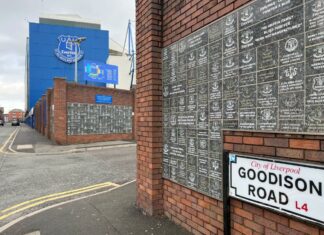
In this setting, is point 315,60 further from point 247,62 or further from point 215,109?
point 215,109

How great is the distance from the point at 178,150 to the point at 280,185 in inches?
65.4

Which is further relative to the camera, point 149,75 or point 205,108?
point 149,75

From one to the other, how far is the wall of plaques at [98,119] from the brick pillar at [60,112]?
14.6 inches

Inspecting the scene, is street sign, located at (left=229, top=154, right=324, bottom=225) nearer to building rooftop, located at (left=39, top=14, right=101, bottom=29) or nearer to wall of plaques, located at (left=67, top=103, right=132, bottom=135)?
wall of plaques, located at (left=67, top=103, right=132, bottom=135)

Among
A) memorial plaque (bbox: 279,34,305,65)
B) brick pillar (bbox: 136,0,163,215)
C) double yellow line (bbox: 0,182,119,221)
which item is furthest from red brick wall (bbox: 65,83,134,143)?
memorial plaque (bbox: 279,34,305,65)

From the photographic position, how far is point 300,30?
2.29 metres

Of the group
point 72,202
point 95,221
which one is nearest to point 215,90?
point 95,221

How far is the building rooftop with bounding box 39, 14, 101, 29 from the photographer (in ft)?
189

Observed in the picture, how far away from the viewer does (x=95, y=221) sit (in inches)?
169

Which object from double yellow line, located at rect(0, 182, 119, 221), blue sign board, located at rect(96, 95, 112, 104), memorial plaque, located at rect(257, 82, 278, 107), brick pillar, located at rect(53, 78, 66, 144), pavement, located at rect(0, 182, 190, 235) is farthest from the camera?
blue sign board, located at rect(96, 95, 112, 104)

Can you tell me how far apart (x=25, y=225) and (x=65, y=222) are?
611 mm

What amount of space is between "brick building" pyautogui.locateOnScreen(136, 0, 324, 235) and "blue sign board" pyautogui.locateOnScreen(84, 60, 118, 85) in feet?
61.7

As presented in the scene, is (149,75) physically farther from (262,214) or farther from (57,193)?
(57,193)

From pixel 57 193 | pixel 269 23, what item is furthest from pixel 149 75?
pixel 57 193
